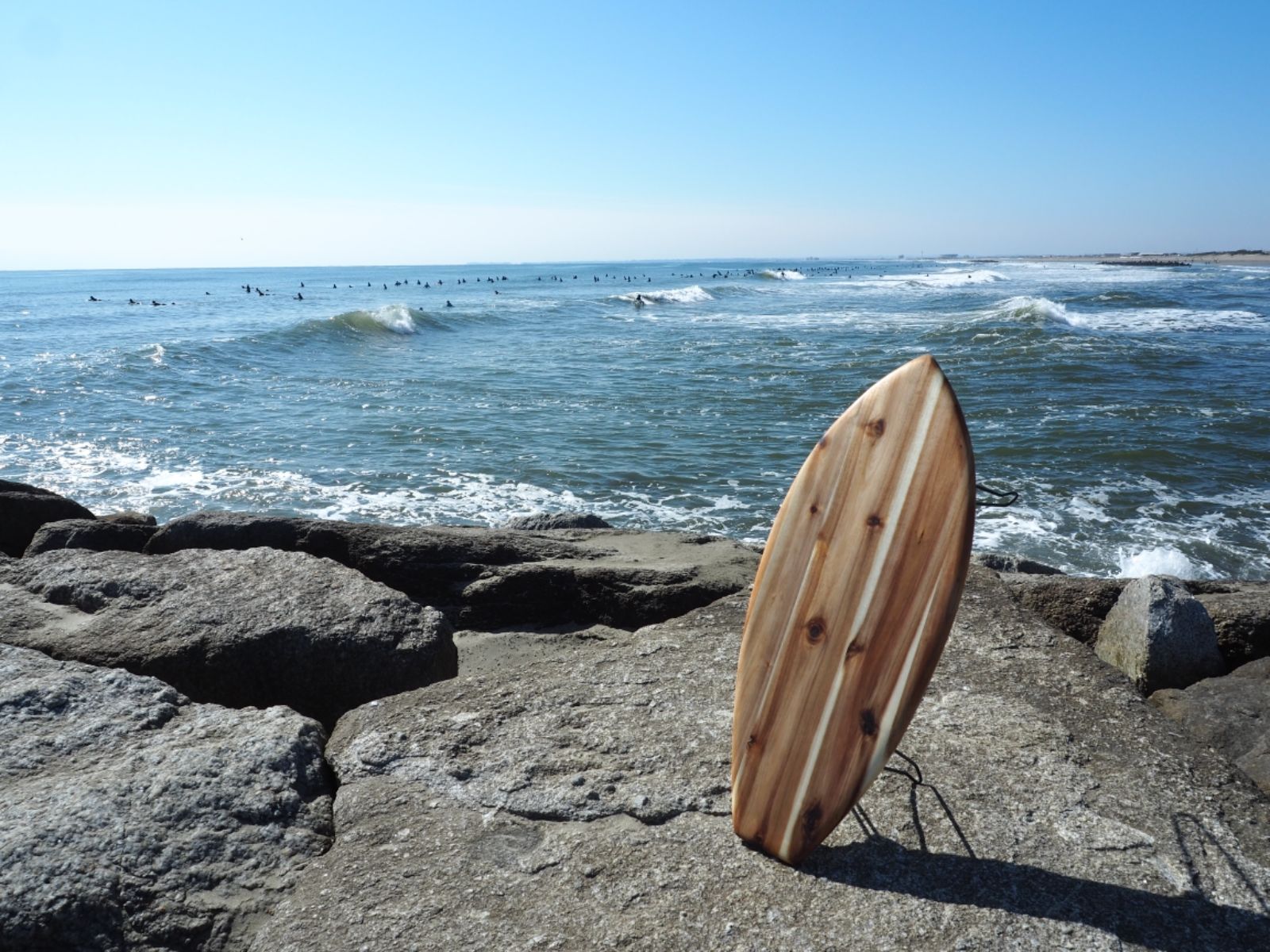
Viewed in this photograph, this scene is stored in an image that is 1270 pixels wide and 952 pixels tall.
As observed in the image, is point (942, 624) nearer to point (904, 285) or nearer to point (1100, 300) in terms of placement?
point (1100, 300)

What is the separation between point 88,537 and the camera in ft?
18.8

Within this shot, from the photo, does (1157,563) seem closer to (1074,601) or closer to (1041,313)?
(1074,601)

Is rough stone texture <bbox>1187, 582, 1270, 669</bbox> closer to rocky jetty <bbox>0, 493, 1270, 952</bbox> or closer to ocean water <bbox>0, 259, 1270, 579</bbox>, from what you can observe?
rocky jetty <bbox>0, 493, 1270, 952</bbox>

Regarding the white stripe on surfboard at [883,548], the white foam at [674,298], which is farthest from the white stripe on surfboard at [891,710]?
the white foam at [674,298]

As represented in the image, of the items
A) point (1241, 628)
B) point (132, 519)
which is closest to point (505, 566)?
point (132, 519)

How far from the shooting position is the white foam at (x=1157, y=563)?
7.95 m

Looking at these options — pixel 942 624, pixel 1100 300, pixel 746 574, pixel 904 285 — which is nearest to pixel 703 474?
pixel 746 574

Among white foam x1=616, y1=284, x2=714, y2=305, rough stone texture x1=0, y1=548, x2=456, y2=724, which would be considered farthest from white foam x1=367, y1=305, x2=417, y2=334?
rough stone texture x1=0, y1=548, x2=456, y2=724

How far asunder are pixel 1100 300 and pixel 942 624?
41713 mm

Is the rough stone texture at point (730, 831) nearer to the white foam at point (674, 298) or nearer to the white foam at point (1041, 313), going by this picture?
the white foam at point (1041, 313)

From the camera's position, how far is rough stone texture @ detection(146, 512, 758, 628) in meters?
5.07

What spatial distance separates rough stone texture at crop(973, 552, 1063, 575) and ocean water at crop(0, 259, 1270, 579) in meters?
1.30

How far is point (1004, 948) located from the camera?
206 centimetres

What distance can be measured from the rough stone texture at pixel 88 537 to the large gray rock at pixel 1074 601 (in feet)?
18.9
